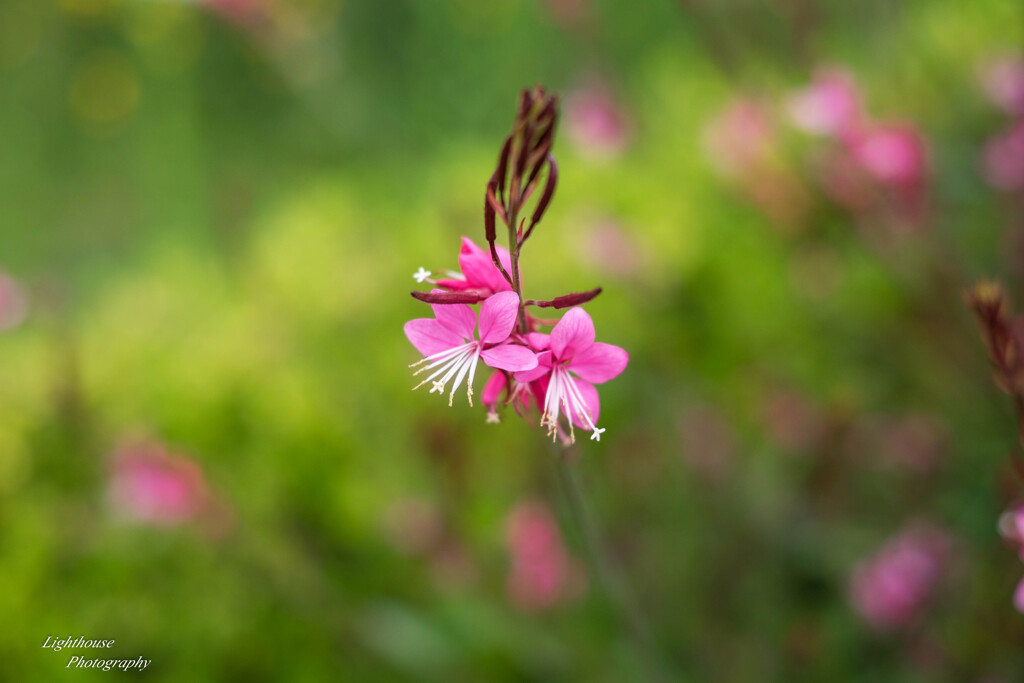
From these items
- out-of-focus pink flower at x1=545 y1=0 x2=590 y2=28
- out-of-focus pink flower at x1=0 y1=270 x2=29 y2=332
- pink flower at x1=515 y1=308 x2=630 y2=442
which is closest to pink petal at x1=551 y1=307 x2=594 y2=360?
pink flower at x1=515 y1=308 x2=630 y2=442

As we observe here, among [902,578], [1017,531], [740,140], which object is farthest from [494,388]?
[740,140]

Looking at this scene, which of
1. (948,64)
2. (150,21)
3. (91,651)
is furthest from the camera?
(150,21)

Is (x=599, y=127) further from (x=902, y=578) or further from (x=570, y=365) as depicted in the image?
(x=570, y=365)

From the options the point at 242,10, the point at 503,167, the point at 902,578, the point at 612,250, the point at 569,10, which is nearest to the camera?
the point at 503,167

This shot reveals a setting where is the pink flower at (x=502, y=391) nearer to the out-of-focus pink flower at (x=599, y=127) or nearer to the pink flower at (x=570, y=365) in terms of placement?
the pink flower at (x=570, y=365)

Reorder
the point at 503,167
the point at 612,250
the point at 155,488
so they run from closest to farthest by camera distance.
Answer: the point at 503,167, the point at 155,488, the point at 612,250

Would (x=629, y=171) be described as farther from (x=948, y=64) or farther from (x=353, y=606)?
(x=353, y=606)

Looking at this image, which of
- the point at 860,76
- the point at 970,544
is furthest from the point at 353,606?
the point at 860,76

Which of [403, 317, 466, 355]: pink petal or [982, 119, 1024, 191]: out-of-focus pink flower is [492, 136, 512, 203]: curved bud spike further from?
[982, 119, 1024, 191]: out-of-focus pink flower

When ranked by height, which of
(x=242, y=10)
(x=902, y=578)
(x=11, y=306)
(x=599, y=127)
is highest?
(x=242, y=10)
